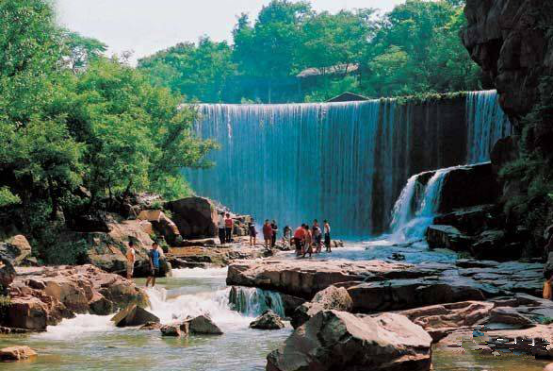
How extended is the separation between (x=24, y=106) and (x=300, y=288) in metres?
9.69

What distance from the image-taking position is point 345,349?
10.2 meters

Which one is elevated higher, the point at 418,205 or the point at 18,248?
the point at 418,205

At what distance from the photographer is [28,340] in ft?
46.2

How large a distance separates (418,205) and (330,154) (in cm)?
1188

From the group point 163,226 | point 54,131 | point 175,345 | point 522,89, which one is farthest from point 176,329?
point 522,89

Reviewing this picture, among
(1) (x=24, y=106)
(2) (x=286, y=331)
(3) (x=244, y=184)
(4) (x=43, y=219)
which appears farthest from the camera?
(3) (x=244, y=184)

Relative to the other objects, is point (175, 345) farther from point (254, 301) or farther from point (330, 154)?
point (330, 154)

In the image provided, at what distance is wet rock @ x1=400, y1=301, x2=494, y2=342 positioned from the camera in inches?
556

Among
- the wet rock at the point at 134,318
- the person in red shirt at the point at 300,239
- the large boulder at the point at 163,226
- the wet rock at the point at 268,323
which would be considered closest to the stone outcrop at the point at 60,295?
the wet rock at the point at 134,318

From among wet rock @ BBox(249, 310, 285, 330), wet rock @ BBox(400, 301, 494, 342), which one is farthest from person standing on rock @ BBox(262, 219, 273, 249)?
wet rock @ BBox(400, 301, 494, 342)

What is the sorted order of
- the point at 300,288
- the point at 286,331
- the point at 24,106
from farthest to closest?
the point at 24,106
the point at 300,288
the point at 286,331

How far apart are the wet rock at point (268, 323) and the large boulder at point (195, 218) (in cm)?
1566

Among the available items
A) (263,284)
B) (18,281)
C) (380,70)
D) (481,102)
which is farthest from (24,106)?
Answer: (380,70)

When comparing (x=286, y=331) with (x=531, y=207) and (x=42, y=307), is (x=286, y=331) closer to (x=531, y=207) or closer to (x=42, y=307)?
(x=42, y=307)
